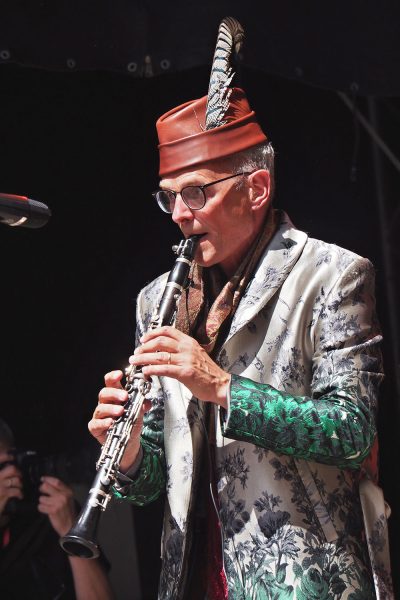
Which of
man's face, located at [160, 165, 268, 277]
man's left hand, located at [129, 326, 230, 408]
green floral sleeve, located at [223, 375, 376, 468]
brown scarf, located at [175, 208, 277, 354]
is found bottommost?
green floral sleeve, located at [223, 375, 376, 468]

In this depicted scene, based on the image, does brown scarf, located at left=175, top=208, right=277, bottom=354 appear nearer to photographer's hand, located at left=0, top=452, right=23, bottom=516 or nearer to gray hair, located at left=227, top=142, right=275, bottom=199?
gray hair, located at left=227, top=142, right=275, bottom=199

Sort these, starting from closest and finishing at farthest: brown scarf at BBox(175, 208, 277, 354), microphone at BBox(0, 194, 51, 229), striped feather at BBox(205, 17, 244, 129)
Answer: microphone at BBox(0, 194, 51, 229), brown scarf at BBox(175, 208, 277, 354), striped feather at BBox(205, 17, 244, 129)

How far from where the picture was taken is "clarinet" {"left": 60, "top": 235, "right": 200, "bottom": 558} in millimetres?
2594

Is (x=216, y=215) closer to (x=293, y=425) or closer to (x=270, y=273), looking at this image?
(x=270, y=273)

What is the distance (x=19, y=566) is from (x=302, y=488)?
1.74 meters

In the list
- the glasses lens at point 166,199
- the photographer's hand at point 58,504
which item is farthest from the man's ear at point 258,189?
the photographer's hand at point 58,504

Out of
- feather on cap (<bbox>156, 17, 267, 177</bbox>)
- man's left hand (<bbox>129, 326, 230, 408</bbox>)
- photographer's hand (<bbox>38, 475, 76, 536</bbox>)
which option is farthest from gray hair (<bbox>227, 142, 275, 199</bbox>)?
photographer's hand (<bbox>38, 475, 76, 536</bbox>)

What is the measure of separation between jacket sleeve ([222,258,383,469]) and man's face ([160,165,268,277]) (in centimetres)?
34

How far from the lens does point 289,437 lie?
2590 millimetres

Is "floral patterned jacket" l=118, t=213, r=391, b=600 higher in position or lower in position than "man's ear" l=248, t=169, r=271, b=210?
lower

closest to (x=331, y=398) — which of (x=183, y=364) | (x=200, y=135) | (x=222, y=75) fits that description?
(x=183, y=364)

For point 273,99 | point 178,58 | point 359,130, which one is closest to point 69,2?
point 178,58

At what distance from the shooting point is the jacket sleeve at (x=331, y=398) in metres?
2.59

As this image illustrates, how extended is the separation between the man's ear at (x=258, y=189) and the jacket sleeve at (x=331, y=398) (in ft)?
1.21
